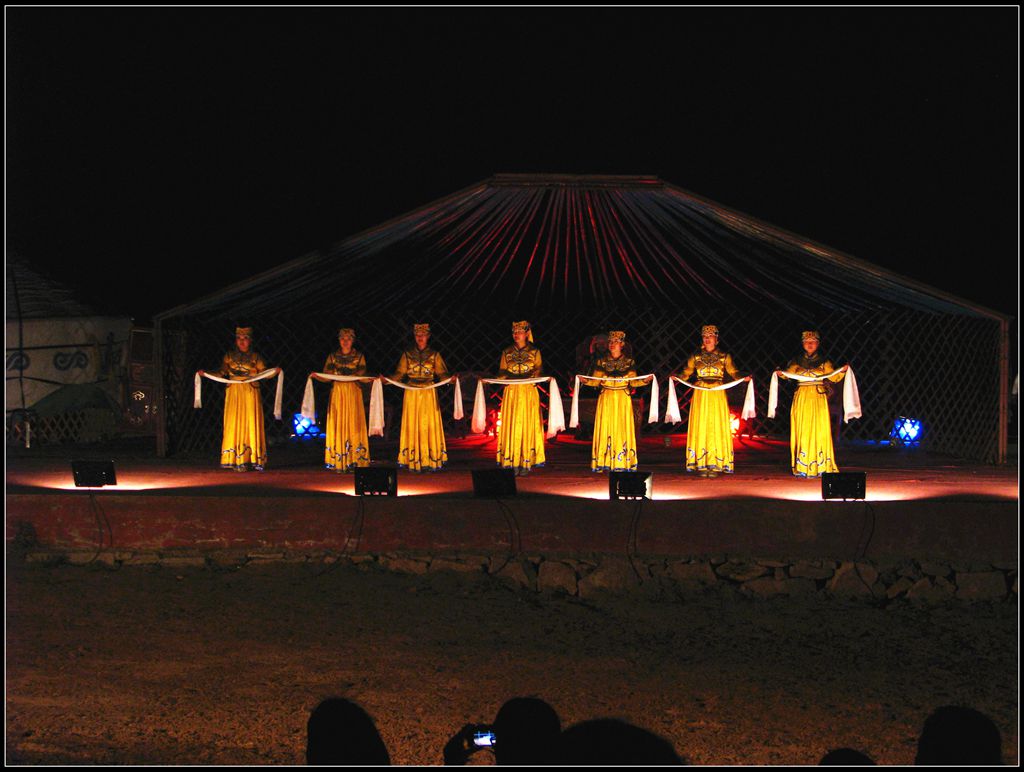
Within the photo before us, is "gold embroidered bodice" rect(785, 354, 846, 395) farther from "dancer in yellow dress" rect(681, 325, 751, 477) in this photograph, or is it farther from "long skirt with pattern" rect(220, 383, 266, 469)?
"long skirt with pattern" rect(220, 383, 266, 469)

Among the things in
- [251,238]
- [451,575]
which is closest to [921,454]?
[451,575]

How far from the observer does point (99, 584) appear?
5.83 metres

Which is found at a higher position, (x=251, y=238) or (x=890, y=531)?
(x=251, y=238)

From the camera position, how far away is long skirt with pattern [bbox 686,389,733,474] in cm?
775

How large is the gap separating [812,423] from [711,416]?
76 cm

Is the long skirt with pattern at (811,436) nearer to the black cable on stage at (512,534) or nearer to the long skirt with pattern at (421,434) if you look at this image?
the black cable on stage at (512,534)

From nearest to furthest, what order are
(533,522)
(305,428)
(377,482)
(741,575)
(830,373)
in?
1. (741,575)
2. (533,522)
3. (377,482)
4. (830,373)
5. (305,428)

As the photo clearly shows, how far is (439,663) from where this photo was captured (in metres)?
4.46

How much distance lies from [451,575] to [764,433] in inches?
227

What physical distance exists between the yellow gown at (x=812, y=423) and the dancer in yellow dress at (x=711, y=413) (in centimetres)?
49

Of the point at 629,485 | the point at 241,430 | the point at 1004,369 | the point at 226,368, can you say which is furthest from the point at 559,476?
the point at 1004,369

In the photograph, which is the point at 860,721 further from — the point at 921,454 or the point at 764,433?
the point at 764,433

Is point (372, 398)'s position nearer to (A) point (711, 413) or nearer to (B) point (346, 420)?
(B) point (346, 420)

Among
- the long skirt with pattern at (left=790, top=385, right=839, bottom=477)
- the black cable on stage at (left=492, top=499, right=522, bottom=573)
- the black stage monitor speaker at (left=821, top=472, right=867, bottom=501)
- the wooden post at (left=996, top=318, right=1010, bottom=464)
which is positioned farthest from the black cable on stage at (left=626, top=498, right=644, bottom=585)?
the wooden post at (left=996, top=318, right=1010, bottom=464)
